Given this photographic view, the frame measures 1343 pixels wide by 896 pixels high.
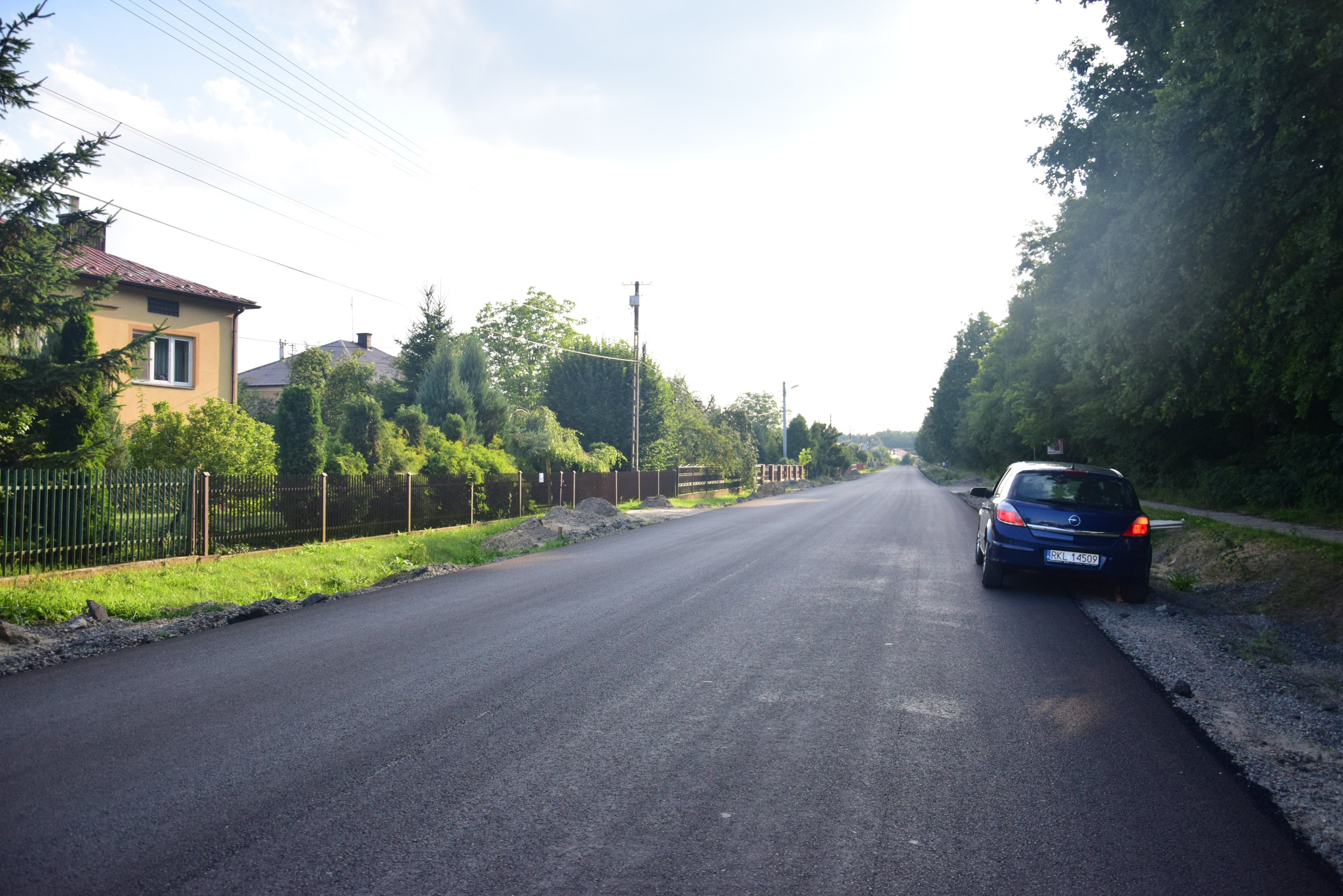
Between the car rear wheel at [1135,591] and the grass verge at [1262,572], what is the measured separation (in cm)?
131

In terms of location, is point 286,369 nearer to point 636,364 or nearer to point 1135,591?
point 636,364

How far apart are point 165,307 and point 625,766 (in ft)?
79.9

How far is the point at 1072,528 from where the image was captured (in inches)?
377

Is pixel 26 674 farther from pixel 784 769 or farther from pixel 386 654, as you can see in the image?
pixel 784 769

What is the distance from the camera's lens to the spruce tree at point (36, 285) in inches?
404

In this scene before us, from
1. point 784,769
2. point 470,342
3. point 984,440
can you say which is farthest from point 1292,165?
point 984,440

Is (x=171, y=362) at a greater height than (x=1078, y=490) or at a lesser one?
greater

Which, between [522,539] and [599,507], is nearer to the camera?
[522,539]

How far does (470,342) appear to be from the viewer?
32500mm

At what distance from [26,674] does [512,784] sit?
502 cm

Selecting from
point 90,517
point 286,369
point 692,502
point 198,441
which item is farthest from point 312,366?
point 90,517

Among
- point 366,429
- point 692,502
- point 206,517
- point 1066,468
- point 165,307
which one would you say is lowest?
point 692,502

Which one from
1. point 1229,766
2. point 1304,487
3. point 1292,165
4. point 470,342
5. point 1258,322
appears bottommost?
point 1229,766

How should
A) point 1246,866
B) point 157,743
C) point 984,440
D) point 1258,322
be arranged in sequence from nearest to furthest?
1. point 1246,866
2. point 157,743
3. point 1258,322
4. point 984,440
